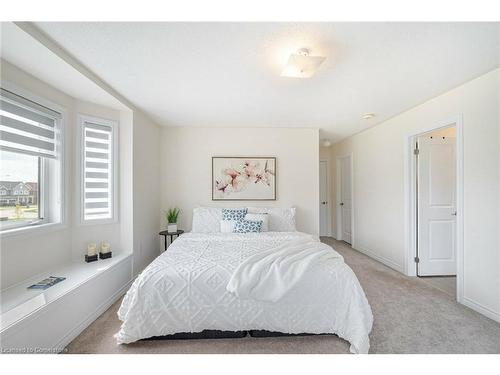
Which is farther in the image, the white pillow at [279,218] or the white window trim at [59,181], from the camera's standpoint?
the white pillow at [279,218]

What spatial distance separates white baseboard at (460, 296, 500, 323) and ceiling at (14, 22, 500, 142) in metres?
2.20

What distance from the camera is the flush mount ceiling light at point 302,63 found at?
1.61 meters

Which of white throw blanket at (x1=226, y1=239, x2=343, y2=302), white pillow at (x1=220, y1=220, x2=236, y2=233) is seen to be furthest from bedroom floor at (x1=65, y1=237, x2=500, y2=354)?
white pillow at (x1=220, y1=220, x2=236, y2=233)

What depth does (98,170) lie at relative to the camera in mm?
2633

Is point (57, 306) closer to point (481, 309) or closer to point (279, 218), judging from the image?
point (279, 218)

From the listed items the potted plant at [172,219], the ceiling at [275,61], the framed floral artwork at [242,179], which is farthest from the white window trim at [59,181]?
the framed floral artwork at [242,179]

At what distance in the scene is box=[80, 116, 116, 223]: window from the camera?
2.53 metres

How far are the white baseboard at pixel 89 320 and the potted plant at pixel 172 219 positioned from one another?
1.00m

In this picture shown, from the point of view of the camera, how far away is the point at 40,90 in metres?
2.04

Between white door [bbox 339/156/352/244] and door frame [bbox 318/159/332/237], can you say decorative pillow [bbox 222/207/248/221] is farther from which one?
door frame [bbox 318/159/332/237]

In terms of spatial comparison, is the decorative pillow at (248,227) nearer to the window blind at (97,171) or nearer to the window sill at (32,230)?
the window blind at (97,171)

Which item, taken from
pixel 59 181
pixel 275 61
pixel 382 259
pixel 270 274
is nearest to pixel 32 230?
pixel 59 181

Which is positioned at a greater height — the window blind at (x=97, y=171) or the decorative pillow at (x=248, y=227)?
the window blind at (x=97, y=171)

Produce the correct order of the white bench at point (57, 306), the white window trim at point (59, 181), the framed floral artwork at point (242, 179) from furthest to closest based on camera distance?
the framed floral artwork at point (242, 179)
the white window trim at point (59, 181)
the white bench at point (57, 306)
